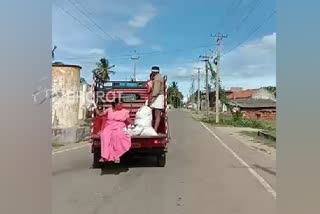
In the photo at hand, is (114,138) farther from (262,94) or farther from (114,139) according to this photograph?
(262,94)

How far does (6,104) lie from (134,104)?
22.3ft

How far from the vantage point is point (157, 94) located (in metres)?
11.7

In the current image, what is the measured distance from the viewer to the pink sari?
33.6ft

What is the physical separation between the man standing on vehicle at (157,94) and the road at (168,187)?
1429 millimetres

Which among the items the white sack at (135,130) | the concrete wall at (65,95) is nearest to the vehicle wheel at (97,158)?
the white sack at (135,130)

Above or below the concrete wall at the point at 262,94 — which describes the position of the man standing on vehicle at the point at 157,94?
below

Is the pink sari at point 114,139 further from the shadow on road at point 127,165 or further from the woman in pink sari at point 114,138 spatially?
the shadow on road at point 127,165

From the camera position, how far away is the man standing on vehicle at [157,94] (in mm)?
11625

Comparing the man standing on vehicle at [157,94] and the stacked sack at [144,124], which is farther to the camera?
the man standing on vehicle at [157,94]

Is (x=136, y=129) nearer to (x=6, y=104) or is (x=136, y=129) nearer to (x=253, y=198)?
(x=253, y=198)

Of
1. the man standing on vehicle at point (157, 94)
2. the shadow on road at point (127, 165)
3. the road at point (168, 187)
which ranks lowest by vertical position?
the road at point (168, 187)

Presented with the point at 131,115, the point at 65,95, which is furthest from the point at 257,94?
the point at 131,115

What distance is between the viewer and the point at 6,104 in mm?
6168

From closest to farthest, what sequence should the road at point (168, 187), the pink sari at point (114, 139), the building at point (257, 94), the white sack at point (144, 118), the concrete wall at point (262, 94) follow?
the road at point (168, 187), the pink sari at point (114, 139), the white sack at point (144, 118), the building at point (257, 94), the concrete wall at point (262, 94)
